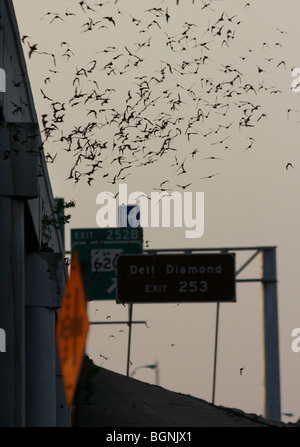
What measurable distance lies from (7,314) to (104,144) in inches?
150

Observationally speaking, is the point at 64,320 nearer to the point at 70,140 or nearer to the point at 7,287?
the point at 70,140

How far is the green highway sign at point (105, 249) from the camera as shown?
30984 mm

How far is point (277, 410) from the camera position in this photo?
31.9 metres

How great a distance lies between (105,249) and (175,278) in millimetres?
2025

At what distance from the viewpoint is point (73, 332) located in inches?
325

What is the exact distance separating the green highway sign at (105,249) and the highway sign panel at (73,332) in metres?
22.2

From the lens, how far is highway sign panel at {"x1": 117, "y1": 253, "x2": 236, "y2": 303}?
98.6 feet
